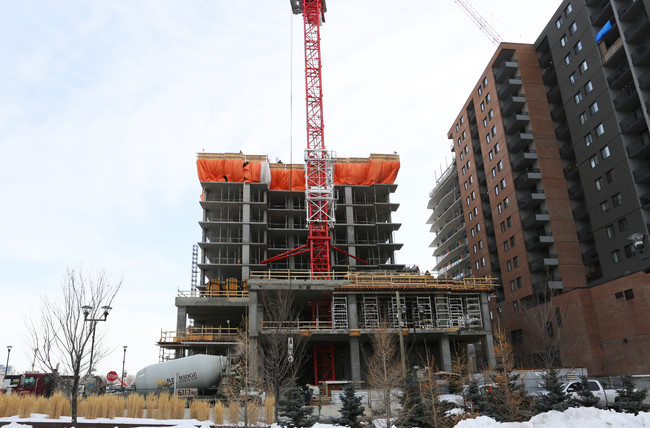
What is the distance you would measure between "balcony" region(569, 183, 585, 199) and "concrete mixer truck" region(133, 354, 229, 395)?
152ft

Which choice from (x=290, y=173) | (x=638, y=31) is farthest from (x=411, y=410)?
(x=290, y=173)

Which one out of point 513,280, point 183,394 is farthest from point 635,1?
point 183,394

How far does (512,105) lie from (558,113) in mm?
5888

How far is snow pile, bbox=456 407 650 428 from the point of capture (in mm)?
15266

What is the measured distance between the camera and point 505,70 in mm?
67000

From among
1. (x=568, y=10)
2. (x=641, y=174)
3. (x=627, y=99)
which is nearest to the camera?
(x=641, y=174)

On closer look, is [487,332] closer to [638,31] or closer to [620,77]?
[620,77]

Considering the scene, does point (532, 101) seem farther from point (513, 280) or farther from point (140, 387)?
point (140, 387)

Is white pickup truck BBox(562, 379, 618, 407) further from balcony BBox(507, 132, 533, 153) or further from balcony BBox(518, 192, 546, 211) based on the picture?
balcony BBox(507, 132, 533, 153)

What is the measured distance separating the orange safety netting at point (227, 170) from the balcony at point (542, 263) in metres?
40.7

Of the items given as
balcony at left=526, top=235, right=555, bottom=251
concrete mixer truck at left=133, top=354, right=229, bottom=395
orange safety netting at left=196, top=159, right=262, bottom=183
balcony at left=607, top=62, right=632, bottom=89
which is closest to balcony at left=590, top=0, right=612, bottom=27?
balcony at left=607, top=62, right=632, bottom=89

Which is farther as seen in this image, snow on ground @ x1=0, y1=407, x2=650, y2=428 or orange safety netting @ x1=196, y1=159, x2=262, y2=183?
orange safety netting @ x1=196, y1=159, x2=262, y2=183

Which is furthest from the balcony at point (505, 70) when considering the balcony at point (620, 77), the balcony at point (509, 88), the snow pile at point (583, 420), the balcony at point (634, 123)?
the snow pile at point (583, 420)

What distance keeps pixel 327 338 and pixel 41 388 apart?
77.8 feet
